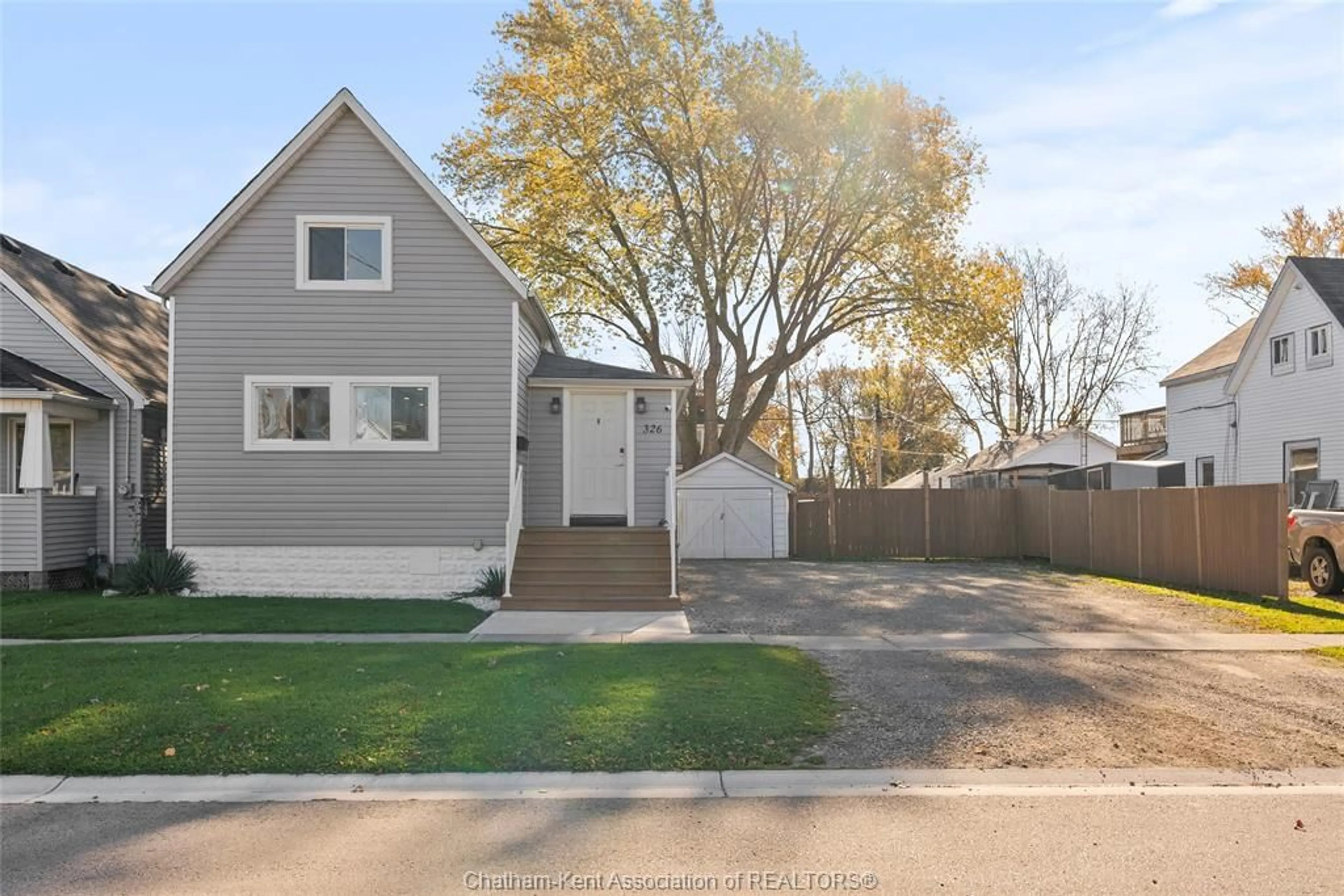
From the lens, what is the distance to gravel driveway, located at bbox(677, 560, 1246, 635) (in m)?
12.6

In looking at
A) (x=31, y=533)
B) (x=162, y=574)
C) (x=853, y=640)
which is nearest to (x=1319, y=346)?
(x=853, y=640)

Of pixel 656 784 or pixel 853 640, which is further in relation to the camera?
pixel 853 640

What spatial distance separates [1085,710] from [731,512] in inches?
649

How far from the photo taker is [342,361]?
15.6 metres

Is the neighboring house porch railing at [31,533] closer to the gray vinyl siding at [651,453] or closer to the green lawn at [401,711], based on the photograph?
the green lawn at [401,711]

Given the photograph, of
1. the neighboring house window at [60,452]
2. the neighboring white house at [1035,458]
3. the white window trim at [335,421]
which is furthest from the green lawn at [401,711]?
the neighboring white house at [1035,458]

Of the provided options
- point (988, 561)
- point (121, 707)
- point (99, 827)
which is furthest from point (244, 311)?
point (988, 561)

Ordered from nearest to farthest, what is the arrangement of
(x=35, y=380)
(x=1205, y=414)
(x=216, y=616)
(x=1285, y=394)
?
(x=216, y=616) < (x=35, y=380) < (x=1285, y=394) < (x=1205, y=414)

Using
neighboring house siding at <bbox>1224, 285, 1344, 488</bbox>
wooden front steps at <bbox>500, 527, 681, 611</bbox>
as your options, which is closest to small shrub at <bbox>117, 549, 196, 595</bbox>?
wooden front steps at <bbox>500, 527, 681, 611</bbox>

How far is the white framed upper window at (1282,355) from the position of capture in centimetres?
2289

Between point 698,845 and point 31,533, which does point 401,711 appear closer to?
point 698,845

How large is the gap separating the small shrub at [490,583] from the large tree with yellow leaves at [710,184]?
48.7 feet

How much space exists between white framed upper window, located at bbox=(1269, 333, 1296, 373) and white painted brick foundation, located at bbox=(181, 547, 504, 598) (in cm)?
1944

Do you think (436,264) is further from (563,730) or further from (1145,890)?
(1145,890)
